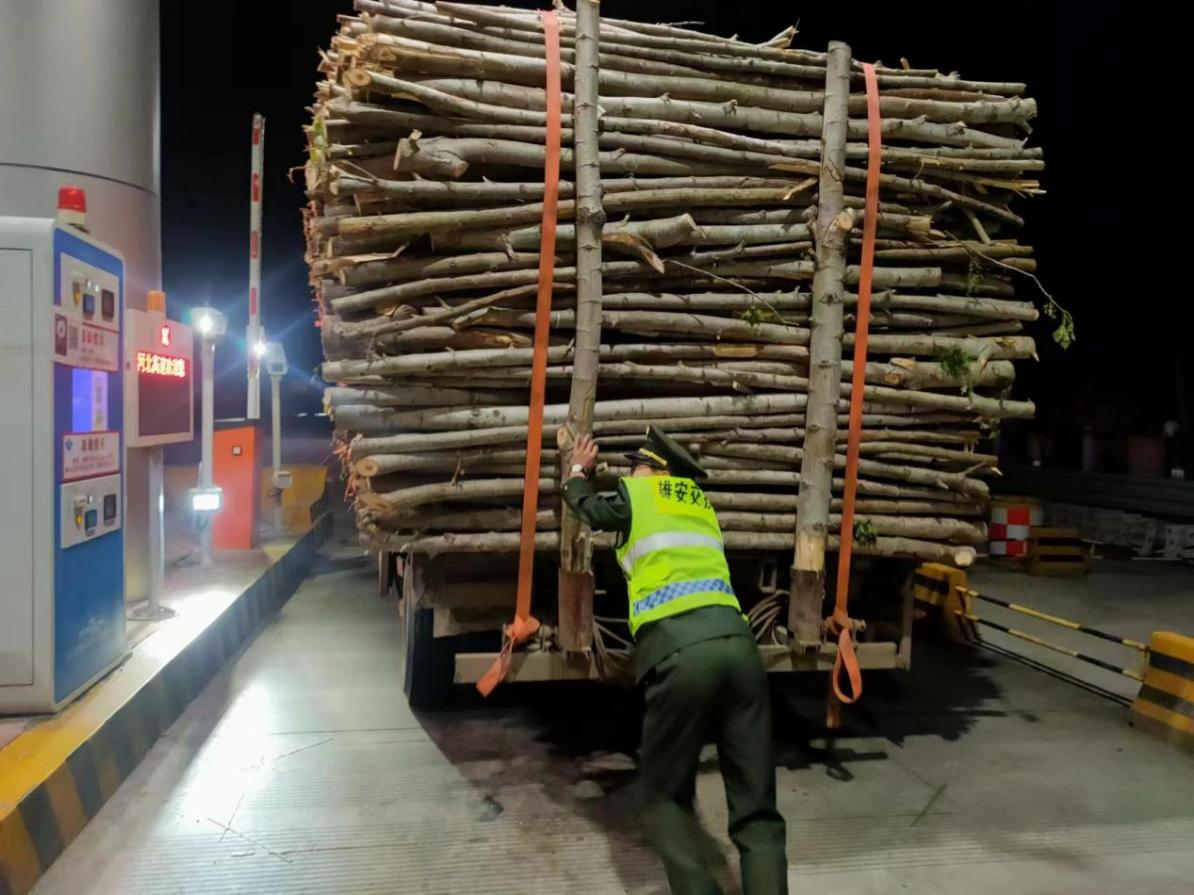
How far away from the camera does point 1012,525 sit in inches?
434

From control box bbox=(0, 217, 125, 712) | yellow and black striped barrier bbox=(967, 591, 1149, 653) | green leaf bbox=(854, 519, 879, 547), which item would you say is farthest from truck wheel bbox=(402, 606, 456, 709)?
yellow and black striped barrier bbox=(967, 591, 1149, 653)

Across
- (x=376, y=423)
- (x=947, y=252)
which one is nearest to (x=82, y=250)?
(x=376, y=423)

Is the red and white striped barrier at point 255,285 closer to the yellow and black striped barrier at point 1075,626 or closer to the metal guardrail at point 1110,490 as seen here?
the yellow and black striped barrier at point 1075,626

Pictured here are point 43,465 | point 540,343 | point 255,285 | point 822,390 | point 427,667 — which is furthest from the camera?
point 255,285

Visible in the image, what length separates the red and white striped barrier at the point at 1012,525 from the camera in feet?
36.1

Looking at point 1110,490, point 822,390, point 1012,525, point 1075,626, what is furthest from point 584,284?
point 1110,490

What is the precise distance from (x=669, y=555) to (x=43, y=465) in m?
3.04

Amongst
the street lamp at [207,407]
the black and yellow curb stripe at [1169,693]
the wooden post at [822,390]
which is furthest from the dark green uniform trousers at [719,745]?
the street lamp at [207,407]

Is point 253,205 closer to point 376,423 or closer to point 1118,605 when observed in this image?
point 376,423

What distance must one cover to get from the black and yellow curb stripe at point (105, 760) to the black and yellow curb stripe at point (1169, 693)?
5.78m

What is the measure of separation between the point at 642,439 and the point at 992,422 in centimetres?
192

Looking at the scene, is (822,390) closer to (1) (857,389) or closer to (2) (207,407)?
(1) (857,389)

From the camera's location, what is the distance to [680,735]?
323 centimetres

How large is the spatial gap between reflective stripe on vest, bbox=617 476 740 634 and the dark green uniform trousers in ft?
0.70
